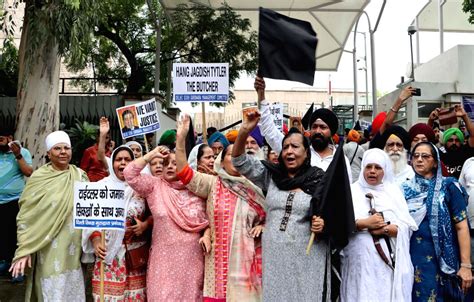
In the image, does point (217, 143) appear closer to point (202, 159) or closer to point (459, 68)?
point (202, 159)

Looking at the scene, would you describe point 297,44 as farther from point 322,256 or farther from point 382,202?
point 322,256

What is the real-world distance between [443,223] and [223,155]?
66.0 inches

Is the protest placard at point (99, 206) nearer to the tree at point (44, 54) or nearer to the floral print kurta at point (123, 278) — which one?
the floral print kurta at point (123, 278)

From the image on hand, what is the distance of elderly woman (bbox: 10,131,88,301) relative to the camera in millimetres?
3965

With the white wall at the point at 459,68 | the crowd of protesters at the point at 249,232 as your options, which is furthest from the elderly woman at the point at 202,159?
the white wall at the point at 459,68

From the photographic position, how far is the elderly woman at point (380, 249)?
3480 millimetres

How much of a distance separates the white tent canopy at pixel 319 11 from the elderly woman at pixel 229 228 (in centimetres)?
1469

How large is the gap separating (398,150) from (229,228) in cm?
177

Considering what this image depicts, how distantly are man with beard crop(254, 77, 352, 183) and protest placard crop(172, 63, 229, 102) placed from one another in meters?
1.31

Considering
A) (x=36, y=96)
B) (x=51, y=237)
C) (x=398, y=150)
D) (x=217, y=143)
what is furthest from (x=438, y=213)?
(x=36, y=96)

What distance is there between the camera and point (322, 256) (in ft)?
11.1

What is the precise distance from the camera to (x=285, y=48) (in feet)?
13.0

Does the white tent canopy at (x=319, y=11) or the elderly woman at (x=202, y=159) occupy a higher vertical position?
the white tent canopy at (x=319, y=11)

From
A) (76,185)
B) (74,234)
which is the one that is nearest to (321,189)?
(76,185)
